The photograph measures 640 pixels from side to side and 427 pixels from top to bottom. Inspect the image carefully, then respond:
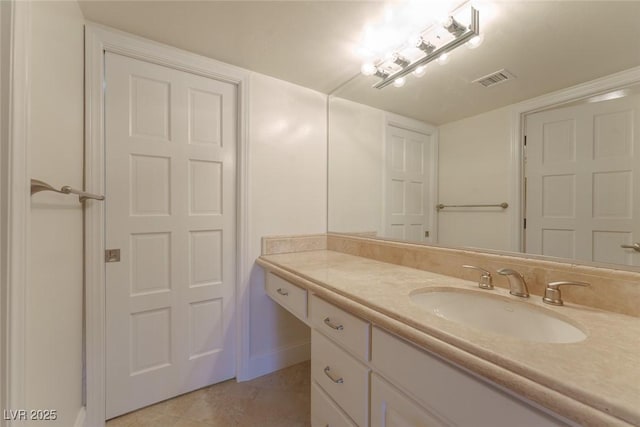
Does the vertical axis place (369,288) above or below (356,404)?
above

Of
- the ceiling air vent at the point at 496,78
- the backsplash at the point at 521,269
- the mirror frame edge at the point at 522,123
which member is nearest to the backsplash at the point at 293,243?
the backsplash at the point at 521,269

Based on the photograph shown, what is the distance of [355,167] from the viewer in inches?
74.5

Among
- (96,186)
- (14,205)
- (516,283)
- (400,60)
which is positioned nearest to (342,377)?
(516,283)

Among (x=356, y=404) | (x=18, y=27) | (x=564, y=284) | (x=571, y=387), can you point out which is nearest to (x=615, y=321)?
(x=564, y=284)

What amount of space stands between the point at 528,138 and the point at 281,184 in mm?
1363

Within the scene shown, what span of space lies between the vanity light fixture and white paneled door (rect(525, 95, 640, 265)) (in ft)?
1.56

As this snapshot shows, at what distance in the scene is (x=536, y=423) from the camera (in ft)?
1.55

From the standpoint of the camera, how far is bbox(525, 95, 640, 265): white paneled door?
31.8 inches

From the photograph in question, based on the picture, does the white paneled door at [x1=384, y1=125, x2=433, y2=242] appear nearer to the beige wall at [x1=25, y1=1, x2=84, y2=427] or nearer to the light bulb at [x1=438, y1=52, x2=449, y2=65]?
the light bulb at [x1=438, y1=52, x2=449, y2=65]

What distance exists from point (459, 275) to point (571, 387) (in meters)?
0.76

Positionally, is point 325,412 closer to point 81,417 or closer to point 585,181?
point 81,417

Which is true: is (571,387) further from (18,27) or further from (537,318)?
(18,27)

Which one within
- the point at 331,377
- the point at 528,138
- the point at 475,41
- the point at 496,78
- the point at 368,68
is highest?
the point at 368,68

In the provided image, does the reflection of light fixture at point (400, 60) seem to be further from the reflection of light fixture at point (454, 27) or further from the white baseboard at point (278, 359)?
the white baseboard at point (278, 359)
